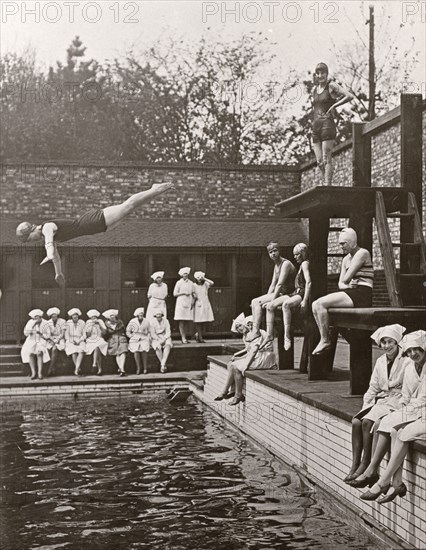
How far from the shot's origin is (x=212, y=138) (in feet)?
105

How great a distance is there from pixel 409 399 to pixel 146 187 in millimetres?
16534

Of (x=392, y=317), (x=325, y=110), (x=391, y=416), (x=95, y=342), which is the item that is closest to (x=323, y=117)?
(x=325, y=110)

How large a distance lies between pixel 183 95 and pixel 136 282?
47.9 ft

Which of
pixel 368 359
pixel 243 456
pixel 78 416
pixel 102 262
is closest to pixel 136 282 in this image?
pixel 102 262

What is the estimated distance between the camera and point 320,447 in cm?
816

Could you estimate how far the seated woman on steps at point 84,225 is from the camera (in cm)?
633

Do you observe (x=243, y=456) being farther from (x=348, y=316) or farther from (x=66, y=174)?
(x=66, y=174)

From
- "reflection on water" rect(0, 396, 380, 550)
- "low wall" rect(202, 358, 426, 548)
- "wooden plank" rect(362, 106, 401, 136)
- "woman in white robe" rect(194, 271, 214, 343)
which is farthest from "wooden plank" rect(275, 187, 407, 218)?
"woman in white robe" rect(194, 271, 214, 343)

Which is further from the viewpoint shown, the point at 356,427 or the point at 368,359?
the point at 368,359

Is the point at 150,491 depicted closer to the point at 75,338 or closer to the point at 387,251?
the point at 387,251

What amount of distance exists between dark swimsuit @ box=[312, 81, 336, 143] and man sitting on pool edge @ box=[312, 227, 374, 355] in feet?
5.18

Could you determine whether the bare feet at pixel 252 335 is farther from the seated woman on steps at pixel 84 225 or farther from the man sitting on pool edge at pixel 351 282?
→ the seated woman on steps at pixel 84 225

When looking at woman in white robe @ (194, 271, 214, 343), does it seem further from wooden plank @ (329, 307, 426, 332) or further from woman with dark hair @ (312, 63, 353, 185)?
wooden plank @ (329, 307, 426, 332)

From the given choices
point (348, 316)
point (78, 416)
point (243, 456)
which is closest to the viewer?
point (348, 316)
